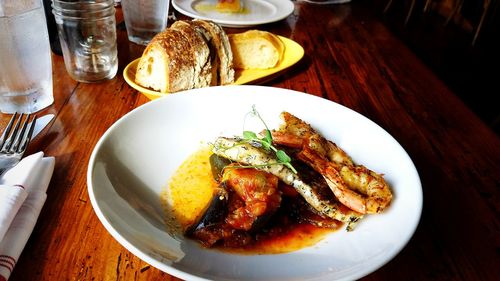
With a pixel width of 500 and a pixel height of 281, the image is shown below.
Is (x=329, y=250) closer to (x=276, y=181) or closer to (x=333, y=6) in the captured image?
(x=276, y=181)

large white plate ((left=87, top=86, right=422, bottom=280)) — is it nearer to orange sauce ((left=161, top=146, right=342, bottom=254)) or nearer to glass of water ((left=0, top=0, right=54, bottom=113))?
orange sauce ((left=161, top=146, right=342, bottom=254))

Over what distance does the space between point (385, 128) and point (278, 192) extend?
26.2 inches

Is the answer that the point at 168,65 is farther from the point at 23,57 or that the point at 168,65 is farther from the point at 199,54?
the point at 23,57

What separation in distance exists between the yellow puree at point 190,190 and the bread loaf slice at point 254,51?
0.59m

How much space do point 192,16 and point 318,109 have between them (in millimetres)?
1259

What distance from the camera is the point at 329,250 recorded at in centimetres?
82

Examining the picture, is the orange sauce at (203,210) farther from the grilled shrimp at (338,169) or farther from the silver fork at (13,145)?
the silver fork at (13,145)

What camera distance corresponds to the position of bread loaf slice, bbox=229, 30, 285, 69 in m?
1.65

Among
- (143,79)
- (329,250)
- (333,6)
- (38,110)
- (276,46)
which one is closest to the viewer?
(329,250)

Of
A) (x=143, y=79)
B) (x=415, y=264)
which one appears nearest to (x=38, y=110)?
(x=143, y=79)

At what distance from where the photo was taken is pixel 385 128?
145 centimetres

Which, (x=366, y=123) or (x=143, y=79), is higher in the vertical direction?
(x=366, y=123)

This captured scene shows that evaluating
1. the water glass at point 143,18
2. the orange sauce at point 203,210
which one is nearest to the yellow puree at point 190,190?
the orange sauce at point 203,210

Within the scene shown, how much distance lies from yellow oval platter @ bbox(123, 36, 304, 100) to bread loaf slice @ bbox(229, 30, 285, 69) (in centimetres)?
3
